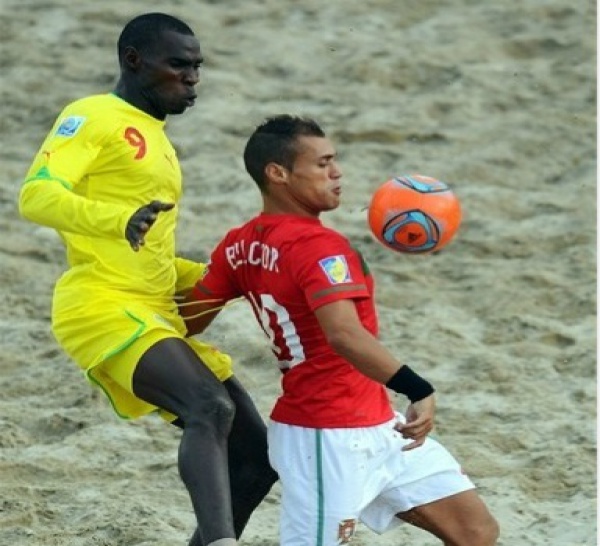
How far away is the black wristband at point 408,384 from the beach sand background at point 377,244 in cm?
140

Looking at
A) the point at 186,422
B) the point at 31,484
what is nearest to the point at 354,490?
the point at 186,422

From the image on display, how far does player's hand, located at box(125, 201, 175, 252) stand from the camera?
4.78m

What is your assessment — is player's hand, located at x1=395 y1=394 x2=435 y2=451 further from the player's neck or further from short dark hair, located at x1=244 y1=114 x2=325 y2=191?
short dark hair, located at x1=244 y1=114 x2=325 y2=191

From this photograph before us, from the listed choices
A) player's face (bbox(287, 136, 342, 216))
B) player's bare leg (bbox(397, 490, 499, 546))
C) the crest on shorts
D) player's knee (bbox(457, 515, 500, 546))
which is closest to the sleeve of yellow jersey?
player's face (bbox(287, 136, 342, 216))

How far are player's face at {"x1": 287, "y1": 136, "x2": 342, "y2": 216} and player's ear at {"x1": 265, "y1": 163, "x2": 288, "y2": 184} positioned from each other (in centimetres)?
2

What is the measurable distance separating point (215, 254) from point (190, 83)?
585 mm

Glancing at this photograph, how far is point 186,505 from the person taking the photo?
621 cm

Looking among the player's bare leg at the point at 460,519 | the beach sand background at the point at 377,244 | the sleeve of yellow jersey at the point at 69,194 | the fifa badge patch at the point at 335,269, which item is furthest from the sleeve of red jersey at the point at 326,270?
the beach sand background at the point at 377,244

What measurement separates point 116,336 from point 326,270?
75cm

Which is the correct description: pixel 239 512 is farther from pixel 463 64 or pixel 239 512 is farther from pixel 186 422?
pixel 463 64

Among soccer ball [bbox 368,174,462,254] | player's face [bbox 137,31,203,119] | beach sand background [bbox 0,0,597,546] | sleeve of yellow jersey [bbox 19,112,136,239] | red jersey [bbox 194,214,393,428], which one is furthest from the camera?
beach sand background [bbox 0,0,597,546]

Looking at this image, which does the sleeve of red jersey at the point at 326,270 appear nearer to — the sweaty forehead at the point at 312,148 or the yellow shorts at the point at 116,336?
the sweaty forehead at the point at 312,148

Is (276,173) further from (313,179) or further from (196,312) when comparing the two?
(196,312)

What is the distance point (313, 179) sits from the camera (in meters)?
4.93
